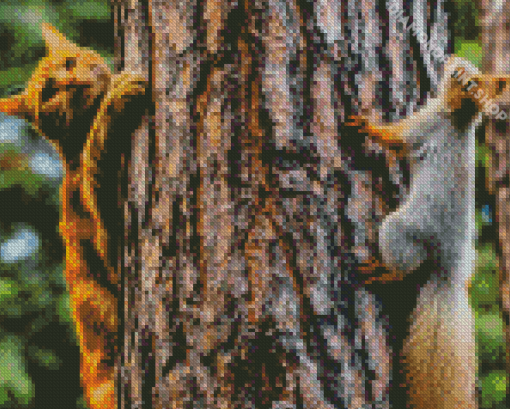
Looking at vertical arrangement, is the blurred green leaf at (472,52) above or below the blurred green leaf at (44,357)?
above

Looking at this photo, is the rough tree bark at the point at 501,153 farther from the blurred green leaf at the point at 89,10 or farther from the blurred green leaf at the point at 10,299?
the blurred green leaf at the point at 10,299

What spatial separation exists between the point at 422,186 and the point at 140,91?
817 millimetres

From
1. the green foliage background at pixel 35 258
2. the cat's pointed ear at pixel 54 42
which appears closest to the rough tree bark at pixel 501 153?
the green foliage background at pixel 35 258

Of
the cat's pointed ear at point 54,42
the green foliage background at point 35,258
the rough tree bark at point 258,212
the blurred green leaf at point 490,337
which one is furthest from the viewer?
the blurred green leaf at point 490,337

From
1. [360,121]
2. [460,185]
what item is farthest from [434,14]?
[460,185]

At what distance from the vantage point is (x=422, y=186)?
158 cm

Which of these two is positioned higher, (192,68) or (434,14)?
(434,14)

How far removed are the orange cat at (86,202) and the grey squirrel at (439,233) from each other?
0.67 metres

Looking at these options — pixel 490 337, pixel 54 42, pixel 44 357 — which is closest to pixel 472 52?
pixel 490 337

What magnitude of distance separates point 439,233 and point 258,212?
714 millimetres

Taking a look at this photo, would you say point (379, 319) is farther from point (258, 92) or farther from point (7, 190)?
point (7, 190)

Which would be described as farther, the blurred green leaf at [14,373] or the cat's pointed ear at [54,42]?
the blurred green leaf at [14,373]

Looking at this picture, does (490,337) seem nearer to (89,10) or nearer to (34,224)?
(34,224)

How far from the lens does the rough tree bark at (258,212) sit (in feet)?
3.86
